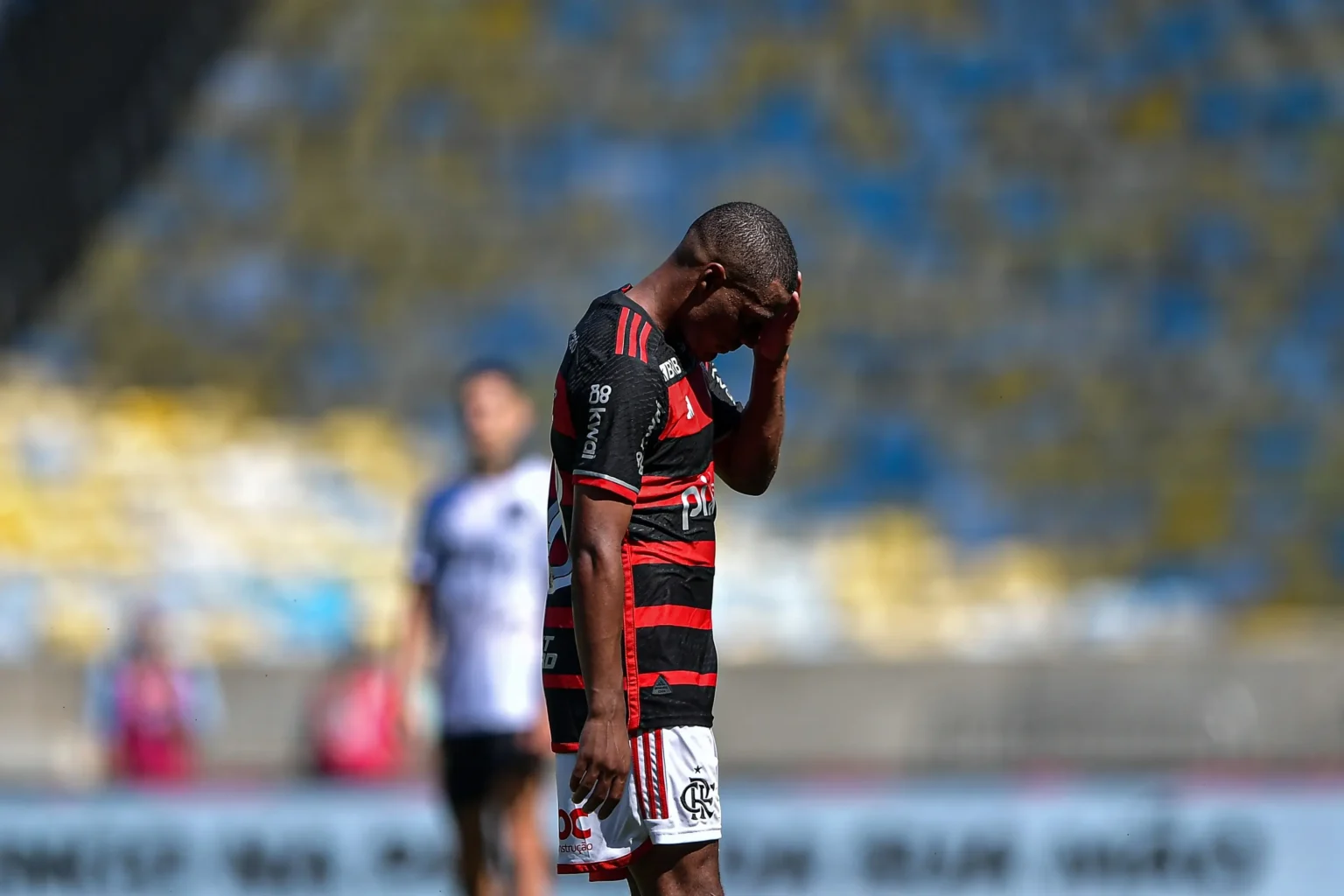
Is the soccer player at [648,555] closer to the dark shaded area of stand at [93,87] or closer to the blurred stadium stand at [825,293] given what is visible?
the blurred stadium stand at [825,293]

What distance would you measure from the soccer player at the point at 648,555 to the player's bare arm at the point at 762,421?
1cm

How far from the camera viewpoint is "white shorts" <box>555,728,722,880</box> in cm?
359

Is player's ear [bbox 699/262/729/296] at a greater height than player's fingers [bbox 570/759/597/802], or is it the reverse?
player's ear [bbox 699/262/729/296]

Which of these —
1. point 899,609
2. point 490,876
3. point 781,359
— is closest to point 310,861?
point 490,876

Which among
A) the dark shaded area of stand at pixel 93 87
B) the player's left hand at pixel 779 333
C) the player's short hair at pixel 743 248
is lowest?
the player's left hand at pixel 779 333

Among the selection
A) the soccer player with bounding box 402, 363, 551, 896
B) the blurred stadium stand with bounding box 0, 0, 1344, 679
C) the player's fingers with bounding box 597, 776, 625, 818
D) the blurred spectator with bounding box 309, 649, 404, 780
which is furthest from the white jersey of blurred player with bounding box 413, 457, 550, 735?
the blurred stadium stand with bounding box 0, 0, 1344, 679

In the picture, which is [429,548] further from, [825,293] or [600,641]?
[825,293]

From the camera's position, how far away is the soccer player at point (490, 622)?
657 cm

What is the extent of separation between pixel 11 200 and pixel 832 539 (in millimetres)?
9637

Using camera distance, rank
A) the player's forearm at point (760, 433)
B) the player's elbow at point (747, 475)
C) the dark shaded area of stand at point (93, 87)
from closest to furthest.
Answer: the player's forearm at point (760, 433)
the player's elbow at point (747, 475)
the dark shaded area of stand at point (93, 87)

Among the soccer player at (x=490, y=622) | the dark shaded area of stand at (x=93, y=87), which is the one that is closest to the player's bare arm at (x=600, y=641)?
the soccer player at (x=490, y=622)

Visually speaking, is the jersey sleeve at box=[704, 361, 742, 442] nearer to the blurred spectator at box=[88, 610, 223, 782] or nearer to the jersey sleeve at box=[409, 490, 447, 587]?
the jersey sleeve at box=[409, 490, 447, 587]

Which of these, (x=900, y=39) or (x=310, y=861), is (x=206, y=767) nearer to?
(x=310, y=861)

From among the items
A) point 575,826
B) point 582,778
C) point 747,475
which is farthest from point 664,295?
point 575,826
